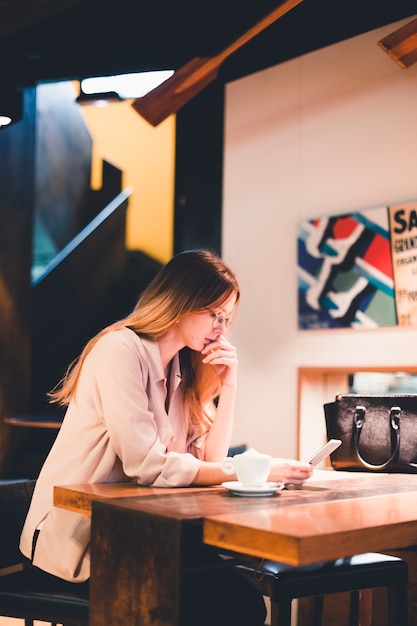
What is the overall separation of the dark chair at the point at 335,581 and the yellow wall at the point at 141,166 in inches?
320

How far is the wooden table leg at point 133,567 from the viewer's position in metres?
1.40

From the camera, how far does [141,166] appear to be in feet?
35.5

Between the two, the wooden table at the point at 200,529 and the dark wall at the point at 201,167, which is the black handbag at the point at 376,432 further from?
the dark wall at the point at 201,167

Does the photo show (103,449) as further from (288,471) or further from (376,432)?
(376,432)

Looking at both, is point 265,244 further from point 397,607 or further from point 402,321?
point 397,607

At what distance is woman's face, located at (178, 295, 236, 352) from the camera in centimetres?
218

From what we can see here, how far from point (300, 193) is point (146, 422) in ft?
7.34

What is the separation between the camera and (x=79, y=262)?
8102 millimetres

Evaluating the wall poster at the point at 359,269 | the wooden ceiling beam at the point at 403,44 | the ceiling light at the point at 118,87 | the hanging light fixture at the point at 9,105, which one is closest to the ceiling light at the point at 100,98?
the ceiling light at the point at 118,87

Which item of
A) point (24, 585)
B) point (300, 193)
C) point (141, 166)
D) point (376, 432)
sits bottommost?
point (24, 585)

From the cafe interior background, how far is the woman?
4.61 ft

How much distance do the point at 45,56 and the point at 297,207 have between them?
7.87 feet

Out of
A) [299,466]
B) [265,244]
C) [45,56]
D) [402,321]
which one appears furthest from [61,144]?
[299,466]

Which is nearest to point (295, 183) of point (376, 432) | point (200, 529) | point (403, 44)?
point (403, 44)
